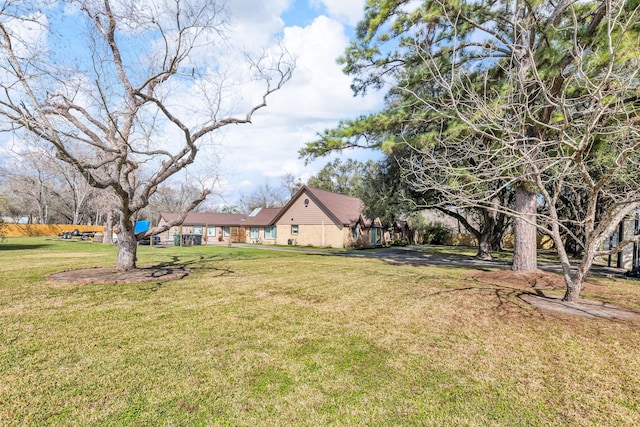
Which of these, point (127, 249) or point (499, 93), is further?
point (127, 249)

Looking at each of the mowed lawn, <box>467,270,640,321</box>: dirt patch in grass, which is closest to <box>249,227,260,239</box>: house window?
<box>467,270,640,321</box>: dirt patch in grass

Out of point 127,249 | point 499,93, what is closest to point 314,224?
point 127,249

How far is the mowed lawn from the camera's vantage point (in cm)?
282

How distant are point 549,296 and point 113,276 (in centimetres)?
1180

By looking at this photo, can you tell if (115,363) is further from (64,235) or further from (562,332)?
(64,235)

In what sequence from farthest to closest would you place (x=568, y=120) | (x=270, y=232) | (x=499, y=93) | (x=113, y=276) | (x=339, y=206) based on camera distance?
(x=270, y=232) < (x=339, y=206) < (x=113, y=276) < (x=499, y=93) < (x=568, y=120)

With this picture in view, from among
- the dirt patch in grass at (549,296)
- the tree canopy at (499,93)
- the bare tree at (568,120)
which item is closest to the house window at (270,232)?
the tree canopy at (499,93)

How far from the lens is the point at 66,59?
7.15 metres

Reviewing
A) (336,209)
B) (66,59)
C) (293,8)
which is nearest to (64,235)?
(336,209)

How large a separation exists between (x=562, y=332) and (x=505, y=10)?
989 centimetres

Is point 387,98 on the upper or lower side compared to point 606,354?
upper

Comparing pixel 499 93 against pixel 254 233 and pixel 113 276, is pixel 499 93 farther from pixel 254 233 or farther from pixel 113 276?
pixel 254 233

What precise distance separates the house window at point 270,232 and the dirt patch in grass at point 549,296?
23.4m

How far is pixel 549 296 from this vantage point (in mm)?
7547
